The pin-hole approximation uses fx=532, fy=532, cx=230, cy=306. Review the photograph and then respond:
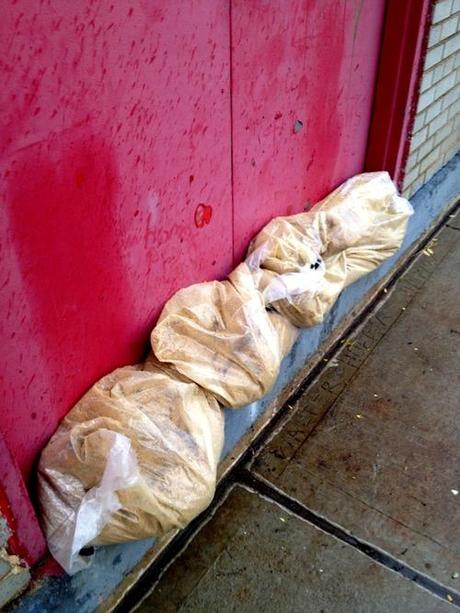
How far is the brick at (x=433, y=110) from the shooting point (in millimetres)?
3258

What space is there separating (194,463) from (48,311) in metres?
0.65

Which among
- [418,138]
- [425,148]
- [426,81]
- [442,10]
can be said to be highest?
[442,10]

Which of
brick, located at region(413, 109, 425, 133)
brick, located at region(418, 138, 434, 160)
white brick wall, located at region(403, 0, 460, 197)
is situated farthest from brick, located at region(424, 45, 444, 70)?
brick, located at region(418, 138, 434, 160)

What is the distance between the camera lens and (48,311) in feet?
5.24

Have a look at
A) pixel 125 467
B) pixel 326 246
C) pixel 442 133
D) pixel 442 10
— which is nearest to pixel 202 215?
pixel 326 246

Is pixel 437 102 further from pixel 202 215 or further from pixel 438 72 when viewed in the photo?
pixel 202 215

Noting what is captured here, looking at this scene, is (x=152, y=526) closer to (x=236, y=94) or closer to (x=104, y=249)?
(x=104, y=249)

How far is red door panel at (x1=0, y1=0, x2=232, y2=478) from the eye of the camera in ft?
4.44

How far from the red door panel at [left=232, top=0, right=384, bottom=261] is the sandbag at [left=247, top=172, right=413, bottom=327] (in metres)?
0.14

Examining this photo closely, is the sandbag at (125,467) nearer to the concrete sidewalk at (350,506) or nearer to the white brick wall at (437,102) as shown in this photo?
the concrete sidewalk at (350,506)

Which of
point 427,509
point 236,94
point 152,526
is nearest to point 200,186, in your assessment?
point 236,94

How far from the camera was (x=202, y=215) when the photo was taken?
2.14 metres

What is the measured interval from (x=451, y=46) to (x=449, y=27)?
154 mm

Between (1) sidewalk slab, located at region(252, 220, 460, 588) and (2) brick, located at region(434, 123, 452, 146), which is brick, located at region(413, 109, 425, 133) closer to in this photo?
(2) brick, located at region(434, 123, 452, 146)
